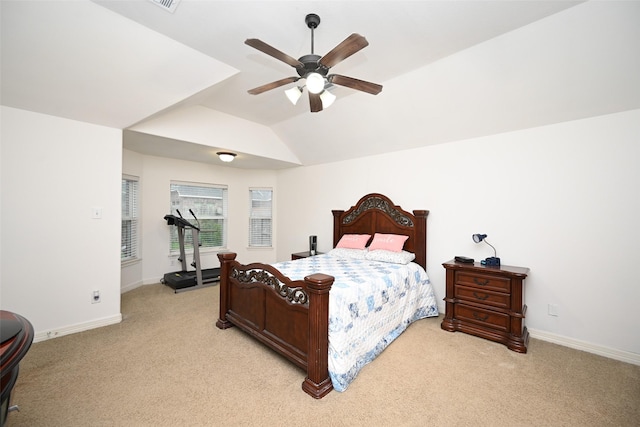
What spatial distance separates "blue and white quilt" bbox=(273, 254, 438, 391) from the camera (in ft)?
6.87

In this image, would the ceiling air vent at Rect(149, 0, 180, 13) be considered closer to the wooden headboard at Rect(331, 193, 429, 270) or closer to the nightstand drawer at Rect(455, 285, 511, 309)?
the wooden headboard at Rect(331, 193, 429, 270)

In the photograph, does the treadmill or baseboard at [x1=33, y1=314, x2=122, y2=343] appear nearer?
baseboard at [x1=33, y1=314, x2=122, y2=343]

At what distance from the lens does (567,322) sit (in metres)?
2.78

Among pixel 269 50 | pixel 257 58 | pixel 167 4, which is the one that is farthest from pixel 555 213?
pixel 167 4

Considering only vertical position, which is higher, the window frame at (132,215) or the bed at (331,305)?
the window frame at (132,215)

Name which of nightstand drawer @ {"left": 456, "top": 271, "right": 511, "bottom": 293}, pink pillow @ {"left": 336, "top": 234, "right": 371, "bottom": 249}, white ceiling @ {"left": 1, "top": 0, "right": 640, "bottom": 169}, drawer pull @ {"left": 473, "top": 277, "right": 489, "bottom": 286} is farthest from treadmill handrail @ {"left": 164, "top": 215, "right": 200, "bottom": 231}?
drawer pull @ {"left": 473, "top": 277, "right": 489, "bottom": 286}

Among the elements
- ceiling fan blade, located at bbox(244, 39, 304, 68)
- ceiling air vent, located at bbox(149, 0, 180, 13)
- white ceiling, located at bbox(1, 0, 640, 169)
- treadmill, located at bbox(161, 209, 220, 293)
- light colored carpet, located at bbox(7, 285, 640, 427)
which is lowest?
light colored carpet, located at bbox(7, 285, 640, 427)

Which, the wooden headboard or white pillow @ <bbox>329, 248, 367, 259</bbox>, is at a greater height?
the wooden headboard

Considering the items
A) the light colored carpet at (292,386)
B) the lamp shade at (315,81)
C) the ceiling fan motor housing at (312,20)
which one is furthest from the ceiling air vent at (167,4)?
the light colored carpet at (292,386)

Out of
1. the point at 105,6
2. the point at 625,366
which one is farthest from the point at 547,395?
the point at 105,6

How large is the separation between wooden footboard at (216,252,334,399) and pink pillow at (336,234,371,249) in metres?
1.86

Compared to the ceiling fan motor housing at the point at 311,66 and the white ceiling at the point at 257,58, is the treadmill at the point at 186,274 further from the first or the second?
the ceiling fan motor housing at the point at 311,66

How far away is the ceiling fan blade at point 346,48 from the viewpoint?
64.9 inches

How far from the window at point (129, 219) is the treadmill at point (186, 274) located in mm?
521
